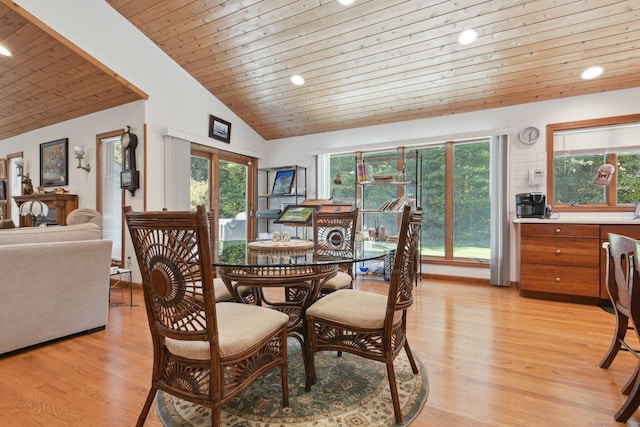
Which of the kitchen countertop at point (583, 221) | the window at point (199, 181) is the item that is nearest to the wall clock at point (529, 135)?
the kitchen countertop at point (583, 221)

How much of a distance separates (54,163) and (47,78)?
1801 mm

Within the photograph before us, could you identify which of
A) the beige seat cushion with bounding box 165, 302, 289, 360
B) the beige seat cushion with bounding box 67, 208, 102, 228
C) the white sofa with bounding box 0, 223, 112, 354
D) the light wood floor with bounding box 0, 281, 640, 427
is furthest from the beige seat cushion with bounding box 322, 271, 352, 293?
the beige seat cushion with bounding box 67, 208, 102, 228

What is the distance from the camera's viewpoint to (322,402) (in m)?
1.66

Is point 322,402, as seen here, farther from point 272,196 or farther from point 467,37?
point 272,196

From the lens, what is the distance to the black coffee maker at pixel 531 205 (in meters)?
3.70

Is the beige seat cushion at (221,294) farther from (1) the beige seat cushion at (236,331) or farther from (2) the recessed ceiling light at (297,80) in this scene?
(2) the recessed ceiling light at (297,80)

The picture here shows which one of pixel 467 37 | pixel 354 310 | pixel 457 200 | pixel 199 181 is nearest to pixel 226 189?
pixel 199 181

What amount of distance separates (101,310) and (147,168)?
74.4 inches

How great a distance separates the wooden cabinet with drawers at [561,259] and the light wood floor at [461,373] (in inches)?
14.4

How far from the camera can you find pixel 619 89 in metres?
3.57

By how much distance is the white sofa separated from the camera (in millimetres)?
2170

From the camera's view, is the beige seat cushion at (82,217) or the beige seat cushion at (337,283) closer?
the beige seat cushion at (337,283)

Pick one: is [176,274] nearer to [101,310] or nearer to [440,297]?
[101,310]

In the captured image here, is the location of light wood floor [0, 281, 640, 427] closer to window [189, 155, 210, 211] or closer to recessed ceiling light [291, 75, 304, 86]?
window [189, 155, 210, 211]
